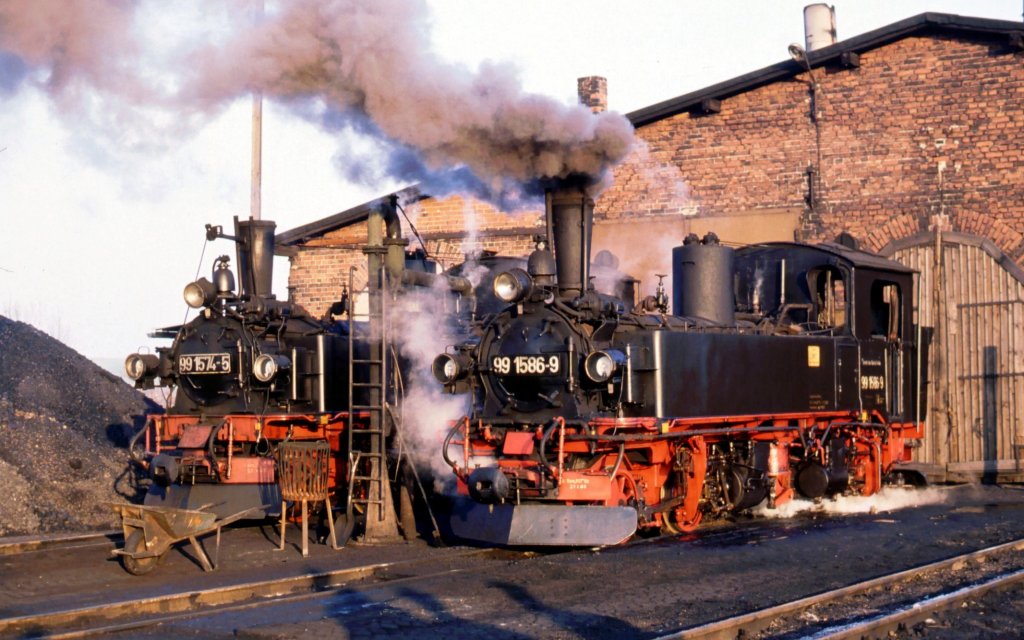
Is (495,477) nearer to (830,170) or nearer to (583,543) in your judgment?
(583,543)

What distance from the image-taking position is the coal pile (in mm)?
12852

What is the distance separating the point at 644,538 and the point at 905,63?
9669 mm

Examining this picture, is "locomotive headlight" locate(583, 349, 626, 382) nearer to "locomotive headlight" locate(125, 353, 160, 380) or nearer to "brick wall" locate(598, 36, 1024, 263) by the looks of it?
"locomotive headlight" locate(125, 353, 160, 380)

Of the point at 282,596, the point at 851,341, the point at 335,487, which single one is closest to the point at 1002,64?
the point at 851,341

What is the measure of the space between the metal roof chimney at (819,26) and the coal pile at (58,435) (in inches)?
463

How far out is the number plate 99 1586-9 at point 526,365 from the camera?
10.3 metres

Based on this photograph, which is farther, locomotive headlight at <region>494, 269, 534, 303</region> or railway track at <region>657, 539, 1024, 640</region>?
locomotive headlight at <region>494, 269, 534, 303</region>

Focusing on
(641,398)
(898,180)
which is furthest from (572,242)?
(898,180)

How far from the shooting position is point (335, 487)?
43.1 ft

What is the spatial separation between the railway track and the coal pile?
309 inches

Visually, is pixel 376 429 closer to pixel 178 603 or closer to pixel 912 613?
pixel 178 603

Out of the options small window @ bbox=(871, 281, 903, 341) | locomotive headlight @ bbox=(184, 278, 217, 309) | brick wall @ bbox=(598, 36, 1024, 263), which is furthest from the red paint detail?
brick wall @ bbox=(598, 36, 1024, 263)

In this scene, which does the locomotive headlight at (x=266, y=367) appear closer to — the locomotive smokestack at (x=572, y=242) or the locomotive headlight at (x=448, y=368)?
the locomotive headlight at (x=448, y=368)

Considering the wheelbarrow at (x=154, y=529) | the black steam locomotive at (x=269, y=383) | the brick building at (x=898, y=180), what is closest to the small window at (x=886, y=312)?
the brick building at (x=898, y=180)
